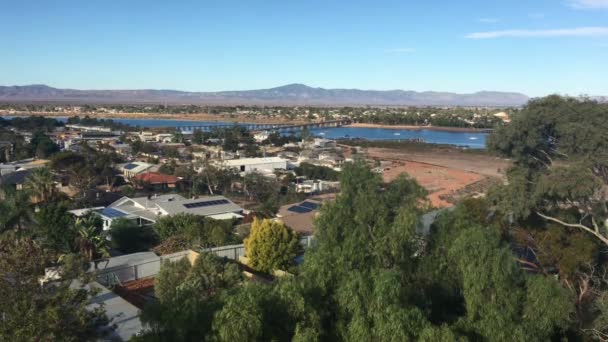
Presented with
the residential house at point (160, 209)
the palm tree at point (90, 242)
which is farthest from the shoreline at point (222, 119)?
the palm tree at point (90, 242)

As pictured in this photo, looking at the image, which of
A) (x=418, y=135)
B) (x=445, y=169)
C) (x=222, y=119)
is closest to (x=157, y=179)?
(x=445, y=169)

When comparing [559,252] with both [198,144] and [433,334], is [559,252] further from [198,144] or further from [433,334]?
[198,144]

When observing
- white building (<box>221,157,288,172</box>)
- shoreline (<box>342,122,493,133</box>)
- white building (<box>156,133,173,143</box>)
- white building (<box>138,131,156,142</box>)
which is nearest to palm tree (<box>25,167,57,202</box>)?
white building (<box>221,157,288,172</box>)

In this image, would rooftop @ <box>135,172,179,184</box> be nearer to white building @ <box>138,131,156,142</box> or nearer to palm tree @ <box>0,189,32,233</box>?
palm tree @ <box>0,189,32,233</box>

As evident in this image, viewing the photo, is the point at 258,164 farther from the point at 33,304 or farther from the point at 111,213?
the point at 33,304

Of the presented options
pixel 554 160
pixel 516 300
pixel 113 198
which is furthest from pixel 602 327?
pixel 113 198

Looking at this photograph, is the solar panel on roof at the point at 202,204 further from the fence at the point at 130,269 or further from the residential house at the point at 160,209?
the fence at the point at 130,269
